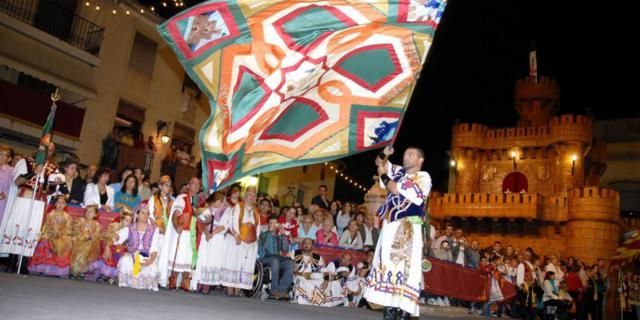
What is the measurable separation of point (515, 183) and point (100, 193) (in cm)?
3312

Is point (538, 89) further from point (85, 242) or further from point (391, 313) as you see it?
point (391, 313)

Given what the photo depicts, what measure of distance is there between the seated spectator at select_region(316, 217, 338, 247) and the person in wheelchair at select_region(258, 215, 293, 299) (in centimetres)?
81

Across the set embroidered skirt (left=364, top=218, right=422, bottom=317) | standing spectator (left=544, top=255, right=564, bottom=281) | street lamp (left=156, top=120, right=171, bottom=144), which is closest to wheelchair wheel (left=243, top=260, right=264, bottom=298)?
embroidered skirt (left=364, top=218, right=422, bottom=317)

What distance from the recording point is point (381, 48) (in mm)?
6102

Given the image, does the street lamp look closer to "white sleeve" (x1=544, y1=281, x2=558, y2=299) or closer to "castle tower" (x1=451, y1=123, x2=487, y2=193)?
"white sleeve" (x1=544, y1=281, x2=558, y2=299)

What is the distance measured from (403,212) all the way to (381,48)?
2047mm

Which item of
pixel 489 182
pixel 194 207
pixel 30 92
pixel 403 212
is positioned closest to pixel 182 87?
pixel 30 92

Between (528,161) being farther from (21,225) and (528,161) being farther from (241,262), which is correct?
(21,225)

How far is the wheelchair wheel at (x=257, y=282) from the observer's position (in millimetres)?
9461

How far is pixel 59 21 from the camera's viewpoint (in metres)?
19.0

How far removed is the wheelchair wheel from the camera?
31.0ft

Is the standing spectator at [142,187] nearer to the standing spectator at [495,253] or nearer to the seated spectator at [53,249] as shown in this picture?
the seated spectator at [53,249]

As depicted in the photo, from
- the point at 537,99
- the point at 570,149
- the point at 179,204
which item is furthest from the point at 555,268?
the point at 537,99

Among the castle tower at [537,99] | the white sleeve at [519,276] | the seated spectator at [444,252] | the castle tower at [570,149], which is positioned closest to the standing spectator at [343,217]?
the seated spectator at [444,252]
